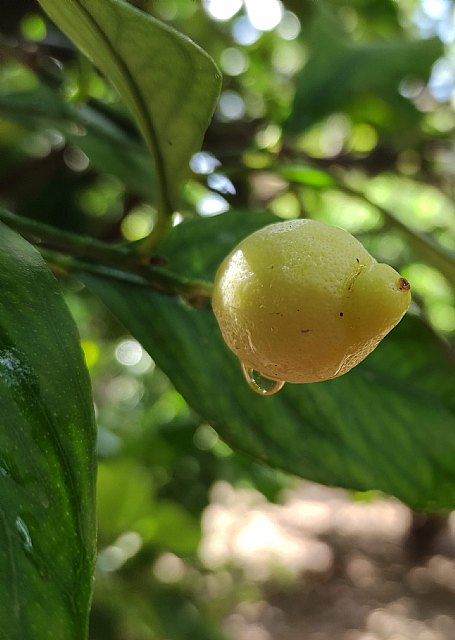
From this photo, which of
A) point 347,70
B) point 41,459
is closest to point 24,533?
point 41,459

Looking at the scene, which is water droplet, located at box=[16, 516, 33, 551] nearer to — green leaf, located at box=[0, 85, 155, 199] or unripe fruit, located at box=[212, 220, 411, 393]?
unripe fruit, located at box=[212, 220, 411, 393]

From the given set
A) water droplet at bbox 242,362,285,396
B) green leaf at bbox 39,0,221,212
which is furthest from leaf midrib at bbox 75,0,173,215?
water droplet at bbox 242,362,285,396

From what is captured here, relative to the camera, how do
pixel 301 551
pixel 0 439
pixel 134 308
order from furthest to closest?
pixel 301 551, pixel 134 308, pixel 0 439

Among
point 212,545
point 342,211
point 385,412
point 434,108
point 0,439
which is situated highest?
point 342,211

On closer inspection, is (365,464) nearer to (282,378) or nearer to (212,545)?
(282,378)

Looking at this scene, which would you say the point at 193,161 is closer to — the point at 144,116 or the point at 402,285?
the point at 144,116

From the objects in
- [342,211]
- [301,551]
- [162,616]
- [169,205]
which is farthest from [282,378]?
[301,551]
